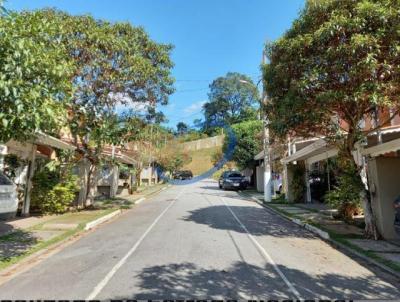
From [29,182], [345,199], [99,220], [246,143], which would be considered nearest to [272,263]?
[345,199]

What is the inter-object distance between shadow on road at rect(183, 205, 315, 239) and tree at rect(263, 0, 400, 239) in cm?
259

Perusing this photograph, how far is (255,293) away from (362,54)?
6.75 metres

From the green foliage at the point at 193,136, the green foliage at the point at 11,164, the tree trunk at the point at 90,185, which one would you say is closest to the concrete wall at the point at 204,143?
the green foliage at the point at 193,136

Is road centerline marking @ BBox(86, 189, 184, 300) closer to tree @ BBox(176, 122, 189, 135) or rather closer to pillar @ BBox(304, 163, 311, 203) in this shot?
pillar @ BBox(304, 163, 311, 203)

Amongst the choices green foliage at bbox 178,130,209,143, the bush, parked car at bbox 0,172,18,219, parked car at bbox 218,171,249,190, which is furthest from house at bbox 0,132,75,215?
green foliage at bbox 178,130,209,143

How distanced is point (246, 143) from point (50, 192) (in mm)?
24145

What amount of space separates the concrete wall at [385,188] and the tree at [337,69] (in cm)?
29

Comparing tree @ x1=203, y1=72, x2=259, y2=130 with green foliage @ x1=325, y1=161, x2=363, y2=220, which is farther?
tree @ x1=203, y1=72, x2=259, y2=130

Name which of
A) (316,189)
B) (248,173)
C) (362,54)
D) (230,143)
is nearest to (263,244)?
(362,54)

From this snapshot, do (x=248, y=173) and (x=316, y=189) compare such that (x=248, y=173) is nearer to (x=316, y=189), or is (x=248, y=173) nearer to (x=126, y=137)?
(x=316, y=189)

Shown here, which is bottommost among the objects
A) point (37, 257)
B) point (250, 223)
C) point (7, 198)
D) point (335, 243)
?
point (37, 257)

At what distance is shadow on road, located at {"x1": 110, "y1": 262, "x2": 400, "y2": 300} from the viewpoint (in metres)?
5.75

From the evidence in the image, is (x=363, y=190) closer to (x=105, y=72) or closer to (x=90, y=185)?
(x=105, y=72)

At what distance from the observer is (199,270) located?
277 inches
